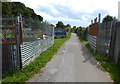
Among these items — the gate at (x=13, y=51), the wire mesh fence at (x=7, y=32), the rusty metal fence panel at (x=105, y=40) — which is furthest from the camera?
the rusty metal fence panel at (x=105, y=40)

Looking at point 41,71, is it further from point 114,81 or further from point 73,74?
point 114,81

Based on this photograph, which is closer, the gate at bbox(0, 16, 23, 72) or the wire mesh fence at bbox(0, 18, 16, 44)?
the gate at bbox(0, 16, 23, 72)

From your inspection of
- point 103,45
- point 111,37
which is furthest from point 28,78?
point 103,45

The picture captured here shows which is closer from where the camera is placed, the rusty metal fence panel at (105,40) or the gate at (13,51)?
the gate at (13,51)

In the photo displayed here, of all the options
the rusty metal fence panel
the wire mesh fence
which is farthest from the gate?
the rusty metal fence panel

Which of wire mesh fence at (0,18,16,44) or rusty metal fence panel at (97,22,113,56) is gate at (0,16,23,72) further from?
rusty metal fence panel at (97,22,113,56)

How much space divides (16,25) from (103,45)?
568 centimetres

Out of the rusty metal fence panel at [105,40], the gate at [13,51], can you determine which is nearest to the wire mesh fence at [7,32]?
the gate at [13,51]

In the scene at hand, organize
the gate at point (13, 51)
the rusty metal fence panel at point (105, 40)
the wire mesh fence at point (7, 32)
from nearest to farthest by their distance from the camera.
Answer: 1. the gate at point (13, 51)
2. the wire mesh fence at point (7, 32)
3. the rusty metal fence panel at point (105, 40)

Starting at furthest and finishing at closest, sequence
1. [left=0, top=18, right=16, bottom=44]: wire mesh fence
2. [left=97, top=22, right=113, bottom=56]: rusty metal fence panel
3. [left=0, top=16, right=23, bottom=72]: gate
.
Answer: [left=97, top=22, right=113, bottom=56]: rusty metal fence panel < [left=0, top=18, right=16, bottom=44]: wire mesh fence < [left=0, top=16, right=23, bottom=72]: gate

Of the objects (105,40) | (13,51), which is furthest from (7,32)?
(105,40)

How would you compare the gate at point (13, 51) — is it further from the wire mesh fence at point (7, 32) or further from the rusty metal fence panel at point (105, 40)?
the rusty metal fence panel at point (105, 40)

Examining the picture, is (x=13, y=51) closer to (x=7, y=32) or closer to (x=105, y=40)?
(x=7, y=32)

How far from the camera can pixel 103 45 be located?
9.07 meters
